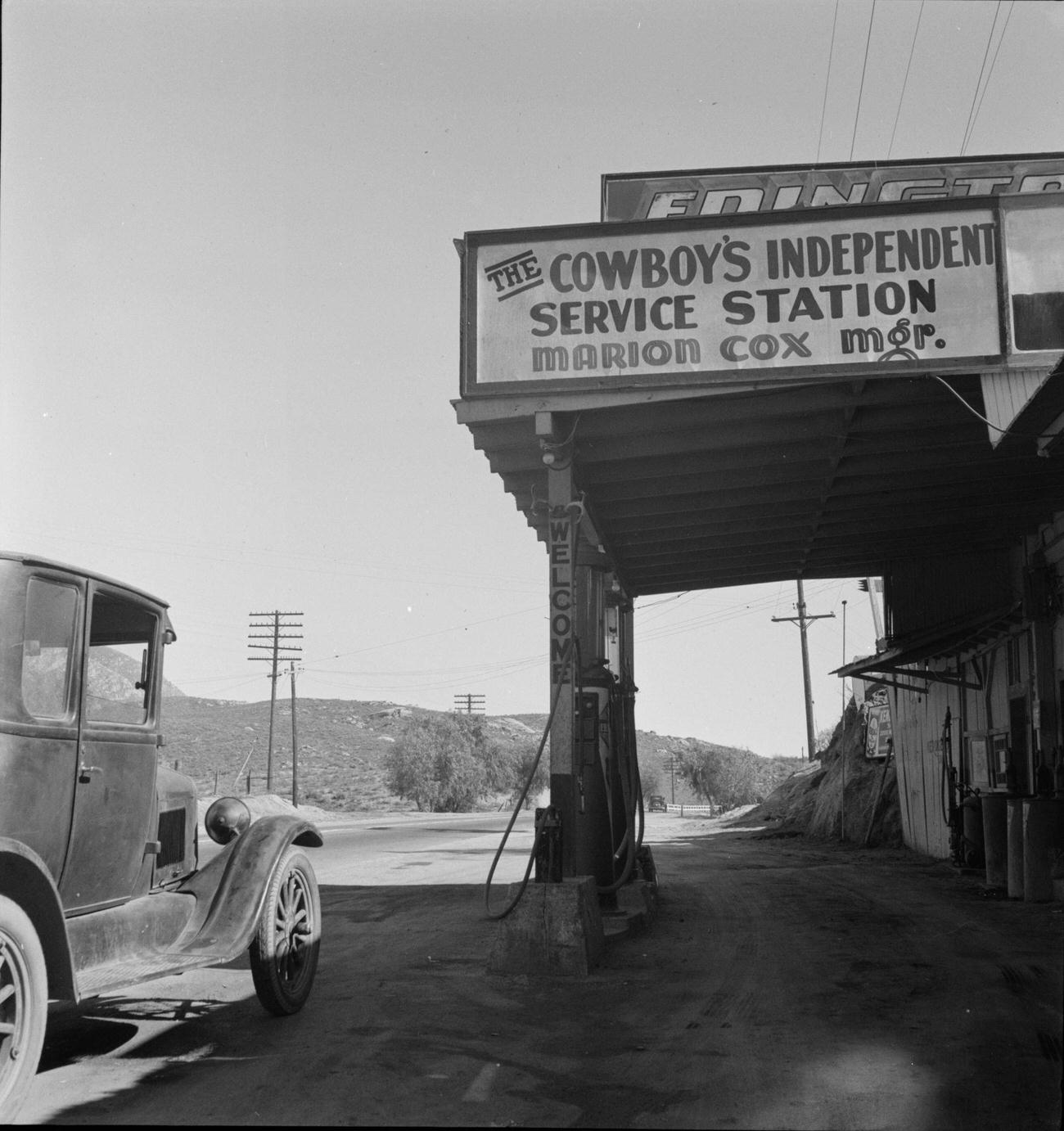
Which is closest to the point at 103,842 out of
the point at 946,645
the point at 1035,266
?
the point at 1035,266

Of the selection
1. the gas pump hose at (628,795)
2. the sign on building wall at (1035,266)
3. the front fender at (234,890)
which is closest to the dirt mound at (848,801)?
the gas pump hose at (628,795)

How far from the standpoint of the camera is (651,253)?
8.70 meters

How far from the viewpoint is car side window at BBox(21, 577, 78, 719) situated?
497cm

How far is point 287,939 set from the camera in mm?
6516

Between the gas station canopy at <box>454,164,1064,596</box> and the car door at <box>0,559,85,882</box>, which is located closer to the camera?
the car door at <box>0,559,85,882</box>

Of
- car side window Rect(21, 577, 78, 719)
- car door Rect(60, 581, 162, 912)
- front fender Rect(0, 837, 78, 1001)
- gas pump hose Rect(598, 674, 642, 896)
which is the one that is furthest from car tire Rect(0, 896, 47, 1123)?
gas pump hose Rect(598, 674, 642, 896)

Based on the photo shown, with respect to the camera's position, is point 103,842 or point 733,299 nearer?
point 103,842

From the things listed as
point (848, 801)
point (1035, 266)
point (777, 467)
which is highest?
point (1035, 266)

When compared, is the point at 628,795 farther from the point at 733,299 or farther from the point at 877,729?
the point at 877,729

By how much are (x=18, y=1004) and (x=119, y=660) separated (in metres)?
2.02

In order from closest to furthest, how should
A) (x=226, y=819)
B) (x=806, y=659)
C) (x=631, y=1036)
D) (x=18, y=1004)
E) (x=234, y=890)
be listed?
1. (x=18, y=1004)
2. (x=631, y=1036)
3. (x=234, y=890)
4. (x=226, y=819)
5. (x=806, y=659)

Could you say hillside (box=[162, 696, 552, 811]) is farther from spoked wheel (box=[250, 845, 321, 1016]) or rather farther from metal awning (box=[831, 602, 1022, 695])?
spoked wheel (box=[250, 845, 321, 1016])

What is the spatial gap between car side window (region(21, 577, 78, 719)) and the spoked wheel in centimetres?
180

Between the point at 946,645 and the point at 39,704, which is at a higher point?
the point at 946,645
